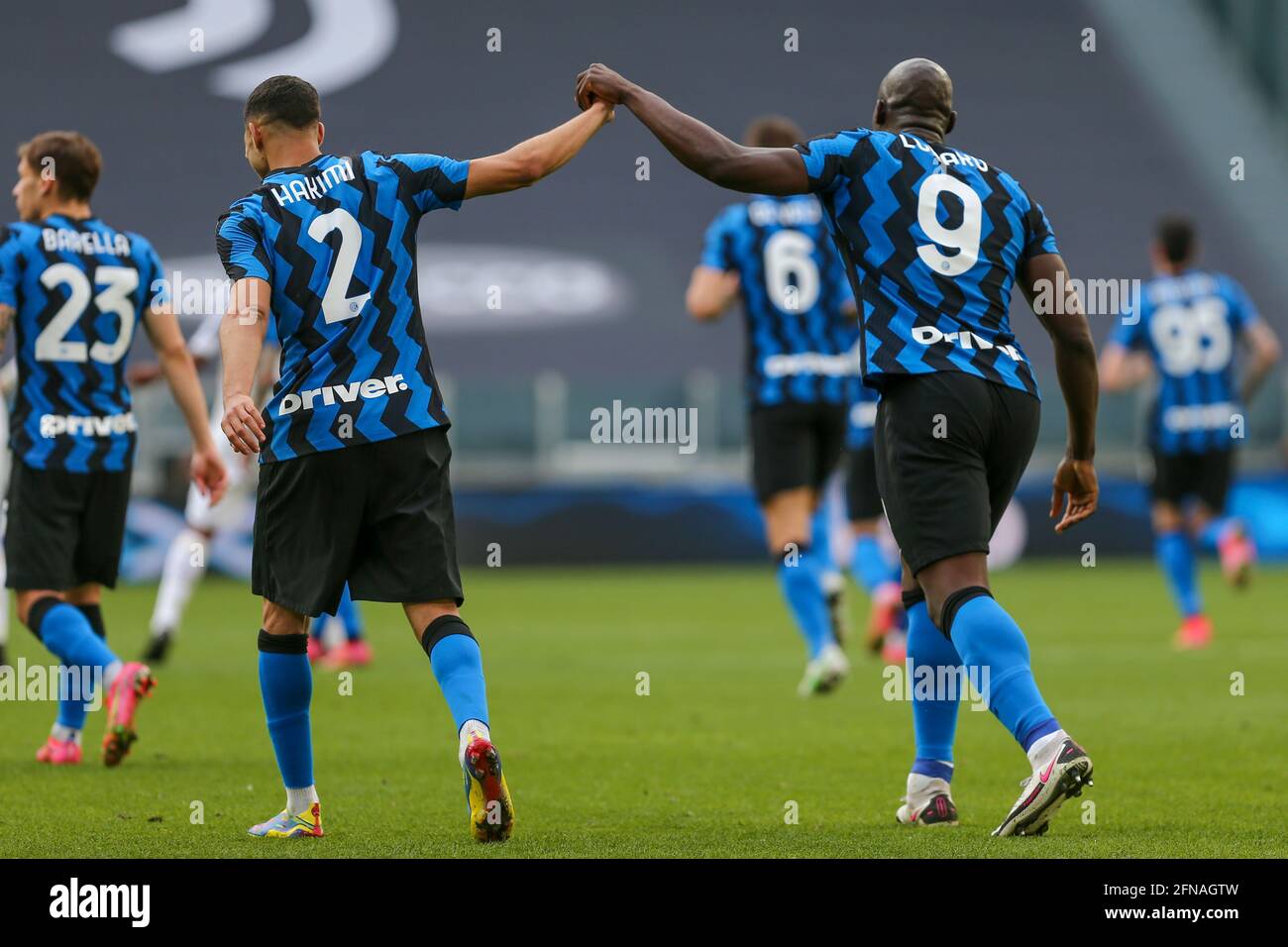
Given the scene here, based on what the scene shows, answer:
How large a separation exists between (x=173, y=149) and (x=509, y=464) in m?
7.23

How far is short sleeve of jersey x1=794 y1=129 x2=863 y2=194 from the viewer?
16.1 feet

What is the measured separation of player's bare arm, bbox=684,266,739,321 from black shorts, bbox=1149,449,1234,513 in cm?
412

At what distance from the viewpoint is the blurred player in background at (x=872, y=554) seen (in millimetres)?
10461

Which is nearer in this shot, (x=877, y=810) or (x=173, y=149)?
(x=877, y=810)

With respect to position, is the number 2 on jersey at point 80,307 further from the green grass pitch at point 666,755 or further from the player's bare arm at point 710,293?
the player's bare arm at point 710,293

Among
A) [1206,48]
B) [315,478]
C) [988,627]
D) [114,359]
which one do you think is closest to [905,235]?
[988,627]

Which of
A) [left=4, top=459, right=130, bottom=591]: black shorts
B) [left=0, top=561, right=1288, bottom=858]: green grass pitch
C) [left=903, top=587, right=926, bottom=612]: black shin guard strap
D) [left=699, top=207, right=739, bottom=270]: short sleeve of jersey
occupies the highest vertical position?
[left=699, top=207, right=739, bottom=270]: short sleeve of jersey

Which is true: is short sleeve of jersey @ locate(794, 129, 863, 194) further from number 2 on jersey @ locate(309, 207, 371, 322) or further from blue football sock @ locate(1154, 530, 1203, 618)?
blue football sock @ locate(1154, 530, 1203, 618)

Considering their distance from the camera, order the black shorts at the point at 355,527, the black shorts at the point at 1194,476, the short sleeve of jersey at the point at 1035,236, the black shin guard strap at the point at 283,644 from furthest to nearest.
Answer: the black shorts at the point at 1194,476
the short sleeve of jersey at the point at 1035,236
the black shin guard strap at the point at 283,644
the black shorts at the point at 355,527

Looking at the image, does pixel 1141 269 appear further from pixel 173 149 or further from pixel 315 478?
pixel 315 478

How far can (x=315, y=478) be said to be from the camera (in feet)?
15.8

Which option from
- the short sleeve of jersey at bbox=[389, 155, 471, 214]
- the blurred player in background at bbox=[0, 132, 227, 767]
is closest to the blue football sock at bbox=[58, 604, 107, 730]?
the blurred player in background at bbox=[0, 132, 227, 767]

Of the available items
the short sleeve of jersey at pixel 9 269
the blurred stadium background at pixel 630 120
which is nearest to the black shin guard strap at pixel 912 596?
the short sleeve of jersey at pixel 9 269

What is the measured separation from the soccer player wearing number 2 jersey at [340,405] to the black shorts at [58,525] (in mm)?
2119
